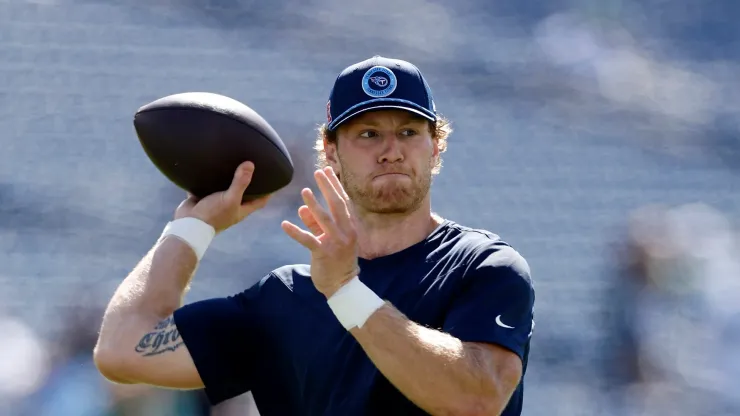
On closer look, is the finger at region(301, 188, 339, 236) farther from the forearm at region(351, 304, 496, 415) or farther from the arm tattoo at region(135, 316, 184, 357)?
the arm tattoo at region(135, 316, 184, 357)

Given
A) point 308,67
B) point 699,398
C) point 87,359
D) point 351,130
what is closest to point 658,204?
point 699,398

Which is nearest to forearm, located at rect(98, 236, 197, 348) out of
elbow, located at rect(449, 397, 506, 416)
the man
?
the man

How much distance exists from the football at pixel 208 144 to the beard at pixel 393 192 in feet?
0.92

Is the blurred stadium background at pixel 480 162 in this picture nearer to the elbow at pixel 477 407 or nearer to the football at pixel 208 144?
the football at pixel 208 144

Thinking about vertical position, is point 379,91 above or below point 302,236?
above

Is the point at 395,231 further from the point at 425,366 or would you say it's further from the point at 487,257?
the point at 425,366

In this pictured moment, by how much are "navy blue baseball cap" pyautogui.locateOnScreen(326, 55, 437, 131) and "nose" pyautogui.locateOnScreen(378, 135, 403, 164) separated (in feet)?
0.22

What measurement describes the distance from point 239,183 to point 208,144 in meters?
0.12

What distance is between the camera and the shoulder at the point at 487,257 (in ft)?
6.40

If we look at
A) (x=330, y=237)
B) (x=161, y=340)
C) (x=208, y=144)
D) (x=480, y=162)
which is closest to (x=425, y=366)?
(x=330, y=237)

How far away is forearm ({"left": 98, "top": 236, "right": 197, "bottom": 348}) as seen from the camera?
7.32ft

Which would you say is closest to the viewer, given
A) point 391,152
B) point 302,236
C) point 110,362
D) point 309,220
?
point 302,236

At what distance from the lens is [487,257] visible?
198 centimetres

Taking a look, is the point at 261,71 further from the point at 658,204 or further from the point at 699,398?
the point at 699,398
